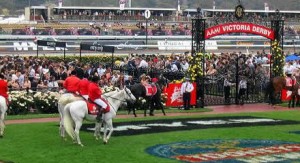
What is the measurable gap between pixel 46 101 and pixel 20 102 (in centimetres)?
123

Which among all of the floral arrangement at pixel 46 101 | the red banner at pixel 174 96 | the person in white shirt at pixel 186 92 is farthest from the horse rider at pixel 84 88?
the red banner at pixel 174 96

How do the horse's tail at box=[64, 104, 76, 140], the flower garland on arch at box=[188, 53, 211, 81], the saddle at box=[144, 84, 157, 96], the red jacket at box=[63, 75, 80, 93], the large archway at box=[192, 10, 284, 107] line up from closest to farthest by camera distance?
the horse's tail at box=[64, 104, 76, 140] < the red jacket at box=[63, 75, 80, 93] < the saddle at box=[144, 84, 157, 96] < the flower garland on arch at box=[188, 53, 211, 81] < the large archway at box=[192, 10, 284, 107]

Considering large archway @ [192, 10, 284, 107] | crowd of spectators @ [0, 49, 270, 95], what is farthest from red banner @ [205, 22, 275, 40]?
crowd of spectators @ [0, 49, 270, 95]

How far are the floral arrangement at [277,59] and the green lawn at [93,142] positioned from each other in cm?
1151

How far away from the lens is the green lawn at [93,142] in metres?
16.8

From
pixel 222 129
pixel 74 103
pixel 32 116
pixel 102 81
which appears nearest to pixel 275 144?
pixel 222 129

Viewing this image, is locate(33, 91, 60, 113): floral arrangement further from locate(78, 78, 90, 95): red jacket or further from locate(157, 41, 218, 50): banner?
locate(157, 41, 218, 50): banner

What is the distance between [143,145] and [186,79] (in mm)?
12851

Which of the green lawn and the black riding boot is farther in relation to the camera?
the black riding boot

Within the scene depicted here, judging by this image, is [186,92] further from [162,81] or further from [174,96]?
[162,81]

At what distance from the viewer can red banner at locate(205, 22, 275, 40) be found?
33438 millimetres

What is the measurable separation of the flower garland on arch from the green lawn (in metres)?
8.80

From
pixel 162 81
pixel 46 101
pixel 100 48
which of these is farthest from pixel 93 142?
pixel 100 48

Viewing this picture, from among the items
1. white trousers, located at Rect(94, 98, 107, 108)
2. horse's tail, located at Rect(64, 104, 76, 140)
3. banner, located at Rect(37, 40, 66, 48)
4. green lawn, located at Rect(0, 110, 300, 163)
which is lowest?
green lawn, located at Rect(0, 110, 300, 163)
